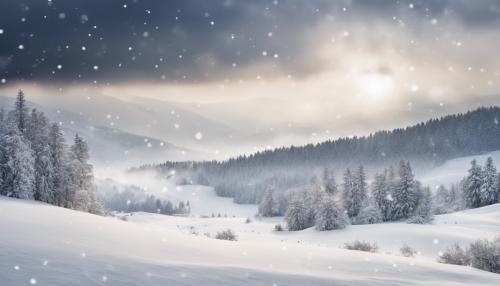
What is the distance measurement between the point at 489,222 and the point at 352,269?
171ft

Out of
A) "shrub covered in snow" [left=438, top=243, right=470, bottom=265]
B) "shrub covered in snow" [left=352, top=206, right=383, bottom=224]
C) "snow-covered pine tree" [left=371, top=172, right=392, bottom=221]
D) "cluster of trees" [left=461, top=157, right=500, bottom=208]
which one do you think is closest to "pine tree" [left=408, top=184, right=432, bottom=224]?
"shrub covered in snow" [left=352, top=206, right=383, bottom=224]

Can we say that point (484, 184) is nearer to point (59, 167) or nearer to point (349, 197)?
point (349, 197)

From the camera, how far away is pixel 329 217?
217 ft

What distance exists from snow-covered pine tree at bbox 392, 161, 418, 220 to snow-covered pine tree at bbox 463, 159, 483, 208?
61.0 ft

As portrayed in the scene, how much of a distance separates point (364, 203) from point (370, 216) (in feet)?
21.2

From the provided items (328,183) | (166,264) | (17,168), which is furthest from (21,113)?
(328,183)

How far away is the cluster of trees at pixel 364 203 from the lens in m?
66.8

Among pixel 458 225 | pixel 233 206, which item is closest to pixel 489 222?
pixel 458 225

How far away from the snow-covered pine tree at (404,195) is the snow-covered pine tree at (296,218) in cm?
1496

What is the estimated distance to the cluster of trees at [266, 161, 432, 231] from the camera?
219 feet

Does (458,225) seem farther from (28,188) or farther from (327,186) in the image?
(28,188)

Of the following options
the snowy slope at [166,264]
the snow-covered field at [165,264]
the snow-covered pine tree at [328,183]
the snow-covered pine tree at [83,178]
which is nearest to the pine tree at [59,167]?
the snow-covered pine tree at [83,178]

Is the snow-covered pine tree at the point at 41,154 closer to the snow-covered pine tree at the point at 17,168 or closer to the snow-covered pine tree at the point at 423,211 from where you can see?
the snow-covered pine tree at the point at 17,168

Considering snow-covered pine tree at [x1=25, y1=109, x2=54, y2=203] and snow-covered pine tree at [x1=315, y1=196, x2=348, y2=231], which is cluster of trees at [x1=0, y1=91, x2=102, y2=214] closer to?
snow-covered pine tree at [x1=25, y1=109, x2=54, y2=203]
